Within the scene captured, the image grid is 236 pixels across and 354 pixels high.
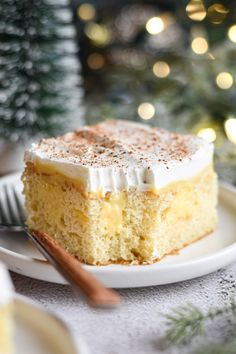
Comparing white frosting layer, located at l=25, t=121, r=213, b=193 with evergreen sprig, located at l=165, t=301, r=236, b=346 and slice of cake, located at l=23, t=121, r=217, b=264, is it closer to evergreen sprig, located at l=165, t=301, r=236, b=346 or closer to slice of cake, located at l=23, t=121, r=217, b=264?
slice of cake, located at l=23, t=121, r=217, b=264

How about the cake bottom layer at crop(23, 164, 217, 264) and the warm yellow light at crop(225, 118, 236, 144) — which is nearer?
the cake bottom layer at crop(23, 164, 217, 264)

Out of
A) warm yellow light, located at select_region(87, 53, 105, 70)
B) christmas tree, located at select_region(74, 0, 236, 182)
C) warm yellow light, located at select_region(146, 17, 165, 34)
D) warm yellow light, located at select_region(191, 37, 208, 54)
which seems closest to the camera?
christmas tree, located at select_region(74, 0, 236, 182)

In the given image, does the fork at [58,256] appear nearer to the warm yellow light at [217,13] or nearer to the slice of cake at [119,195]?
the slice of cake at [119,195]

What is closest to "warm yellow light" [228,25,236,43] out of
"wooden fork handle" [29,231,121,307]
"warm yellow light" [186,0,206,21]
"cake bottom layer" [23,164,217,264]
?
"warm yellow light" [186,0,206,21]

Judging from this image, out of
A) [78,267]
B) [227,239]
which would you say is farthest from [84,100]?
[78,267]

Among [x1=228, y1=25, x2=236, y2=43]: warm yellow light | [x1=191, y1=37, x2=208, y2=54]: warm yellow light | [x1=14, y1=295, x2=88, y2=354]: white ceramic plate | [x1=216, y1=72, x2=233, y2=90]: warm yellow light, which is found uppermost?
[x1=14, y1=295, x2=88, y2=354]: white ceramic plate

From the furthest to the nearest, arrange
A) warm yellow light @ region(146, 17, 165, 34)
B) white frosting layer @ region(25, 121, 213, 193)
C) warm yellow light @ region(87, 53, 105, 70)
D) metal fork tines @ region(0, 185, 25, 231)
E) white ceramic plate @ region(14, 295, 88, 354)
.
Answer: warm yellow light @ region(87, 53, 105, 70) → warm yellow light @ region(146, 17, 165, 34) → metal fork tines @ region(0, 185, 25, 231) → white frosting layer @ region(25, 121, 213, 193) → white ceramic plate @ region(14, 295, 88, 354)

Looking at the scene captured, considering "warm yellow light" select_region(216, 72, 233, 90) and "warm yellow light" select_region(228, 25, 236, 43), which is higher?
"warm yellow light" select_region(228, 25, 236, 43)
